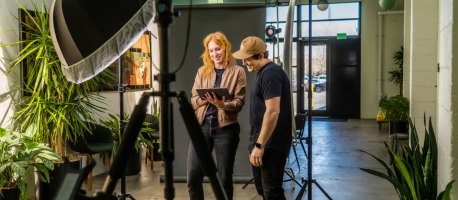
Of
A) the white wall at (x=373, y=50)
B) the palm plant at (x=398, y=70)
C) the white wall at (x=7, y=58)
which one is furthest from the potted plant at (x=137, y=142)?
the white wall at (x=373, y=50)

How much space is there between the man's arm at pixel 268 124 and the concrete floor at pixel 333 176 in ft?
6.63

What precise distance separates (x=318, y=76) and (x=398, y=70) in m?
2.28

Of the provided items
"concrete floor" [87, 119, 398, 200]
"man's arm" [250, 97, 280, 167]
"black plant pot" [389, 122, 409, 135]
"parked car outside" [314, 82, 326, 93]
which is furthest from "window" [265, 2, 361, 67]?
"man's arm" [250, 97, 280, 167]

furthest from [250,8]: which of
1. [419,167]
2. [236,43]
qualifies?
[419,167]

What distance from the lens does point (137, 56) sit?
654 cm

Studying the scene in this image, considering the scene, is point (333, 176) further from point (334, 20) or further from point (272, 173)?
point (334, 20)

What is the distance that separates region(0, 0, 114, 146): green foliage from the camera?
4.21 metres

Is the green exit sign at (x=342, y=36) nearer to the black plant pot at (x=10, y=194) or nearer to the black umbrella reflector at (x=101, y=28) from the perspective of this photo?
the black plant pot at (x=10, y=194)

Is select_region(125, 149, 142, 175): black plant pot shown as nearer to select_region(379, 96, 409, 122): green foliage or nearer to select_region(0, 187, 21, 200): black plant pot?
select_region(0, 187, 21, 200): black plant pot

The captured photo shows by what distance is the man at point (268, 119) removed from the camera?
263 centimetres

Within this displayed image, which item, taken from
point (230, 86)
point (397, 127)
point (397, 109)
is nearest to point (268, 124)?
point (230, 86)

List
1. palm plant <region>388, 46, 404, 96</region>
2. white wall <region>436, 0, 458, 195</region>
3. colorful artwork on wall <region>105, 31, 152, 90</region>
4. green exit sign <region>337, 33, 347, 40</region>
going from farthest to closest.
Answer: green exit sign <region>337, 33, 347, 40</region> → palm plant <region>388, 46, 404, 96</region> → colorful artwork on wall <region>105, 31, 152, 90</region> → white wall <region>436, 0, 458, 195</region>

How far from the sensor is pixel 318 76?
538 inches

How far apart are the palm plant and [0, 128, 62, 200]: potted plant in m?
10.2
